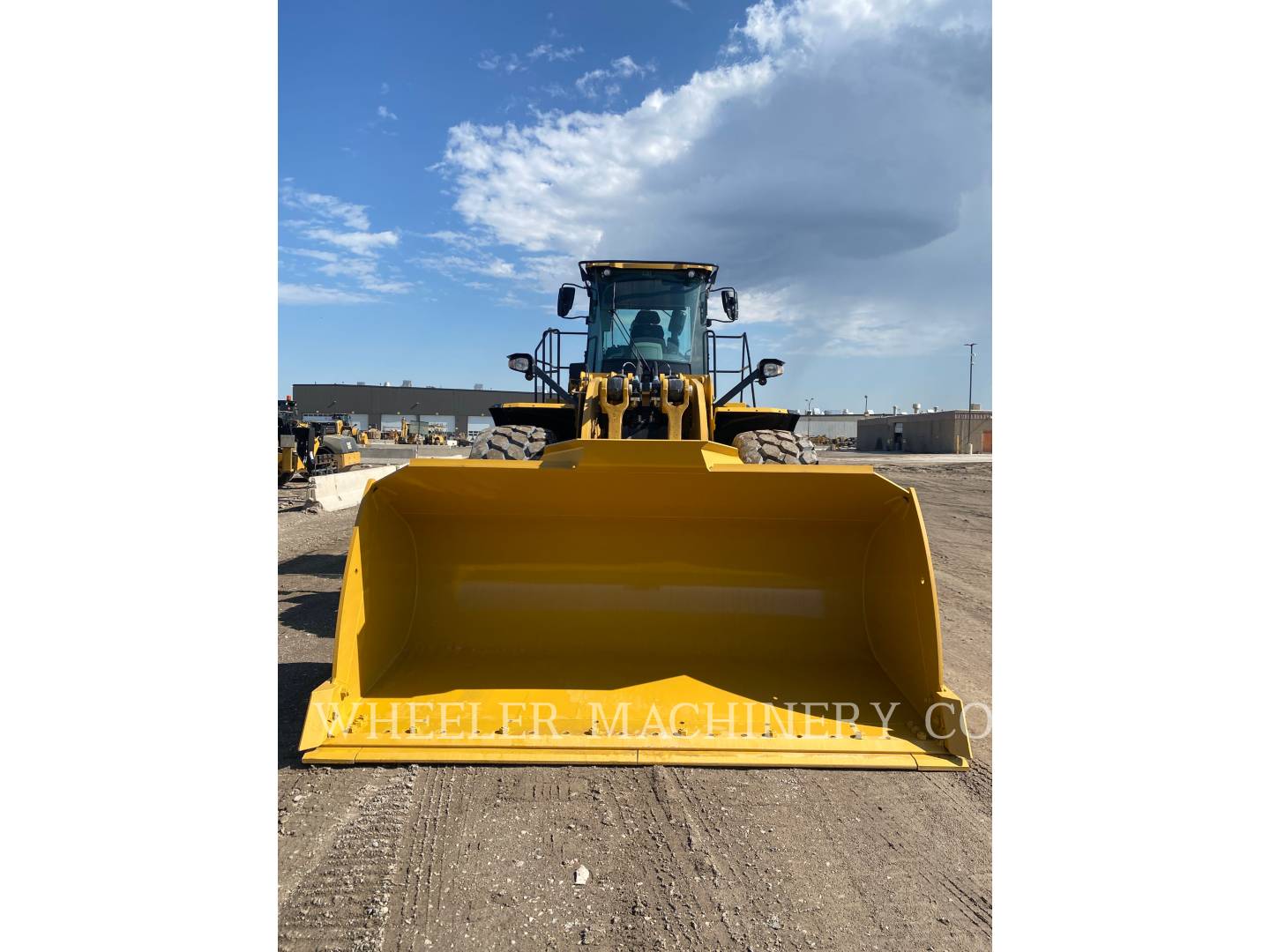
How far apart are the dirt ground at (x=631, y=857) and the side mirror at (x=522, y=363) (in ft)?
9.88

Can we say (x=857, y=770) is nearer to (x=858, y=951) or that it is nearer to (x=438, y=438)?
(x=858, y=951)

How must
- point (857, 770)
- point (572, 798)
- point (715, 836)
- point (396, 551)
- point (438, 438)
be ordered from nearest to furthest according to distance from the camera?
point (715, 836)
point (572, 798)
point (857, 770)
point (396, 551)
point (438, 438)

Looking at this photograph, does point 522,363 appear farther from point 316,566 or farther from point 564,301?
point 316,566

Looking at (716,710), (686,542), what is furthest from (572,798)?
(686,542)

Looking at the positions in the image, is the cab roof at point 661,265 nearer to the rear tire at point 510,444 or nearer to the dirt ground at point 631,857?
the rear tire at point 510,444

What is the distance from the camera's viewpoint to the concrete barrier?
37.9 ft

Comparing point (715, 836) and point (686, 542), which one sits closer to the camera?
point (715, 836)

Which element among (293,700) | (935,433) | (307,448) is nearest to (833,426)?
(935,433)

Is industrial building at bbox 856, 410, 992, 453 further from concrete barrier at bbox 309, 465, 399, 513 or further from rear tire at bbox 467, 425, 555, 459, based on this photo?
rear tire at bbox 467, 425, 555, 459

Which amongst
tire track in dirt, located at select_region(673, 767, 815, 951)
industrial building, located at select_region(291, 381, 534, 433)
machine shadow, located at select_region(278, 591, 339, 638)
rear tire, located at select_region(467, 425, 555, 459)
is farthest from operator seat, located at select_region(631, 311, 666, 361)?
industrial building, located at select_region(291, 381, 534, 433)

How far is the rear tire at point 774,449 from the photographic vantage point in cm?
407

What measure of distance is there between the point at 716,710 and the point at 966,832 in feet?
3.44

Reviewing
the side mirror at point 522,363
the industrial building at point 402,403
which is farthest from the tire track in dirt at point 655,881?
the industrial building at point 402,403

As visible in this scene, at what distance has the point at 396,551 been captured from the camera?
3.38 meters
